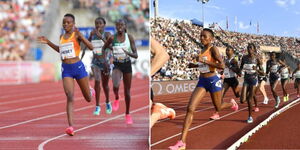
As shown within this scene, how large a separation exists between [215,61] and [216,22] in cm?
27

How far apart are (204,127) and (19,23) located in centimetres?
1682

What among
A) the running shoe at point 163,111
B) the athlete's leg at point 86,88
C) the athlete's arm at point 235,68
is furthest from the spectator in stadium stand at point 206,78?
the athlete's leg at point 86,88

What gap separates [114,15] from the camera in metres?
20.3

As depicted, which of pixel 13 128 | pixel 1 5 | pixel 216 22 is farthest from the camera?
pixel 1 5

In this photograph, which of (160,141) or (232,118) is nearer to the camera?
(160,141)

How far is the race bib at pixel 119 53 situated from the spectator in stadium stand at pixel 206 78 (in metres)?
1.09

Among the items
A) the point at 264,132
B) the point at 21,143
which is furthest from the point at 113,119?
the point at 264,132

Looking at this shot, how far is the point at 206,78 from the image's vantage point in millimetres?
3158

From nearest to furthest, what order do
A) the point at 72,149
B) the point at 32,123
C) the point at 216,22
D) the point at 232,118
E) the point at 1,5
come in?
the point at 216,22 → the point at 72,149 → the point at 232,118 → the point at 32,123 → the point at 1,5

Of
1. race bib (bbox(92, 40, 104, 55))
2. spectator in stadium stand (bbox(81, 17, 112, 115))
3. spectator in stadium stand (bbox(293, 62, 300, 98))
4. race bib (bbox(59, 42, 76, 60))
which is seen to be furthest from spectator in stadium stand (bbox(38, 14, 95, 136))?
spectator in stadium stand (bbox(293, 62, 300, 98))

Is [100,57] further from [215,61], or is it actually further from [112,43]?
[215,61]

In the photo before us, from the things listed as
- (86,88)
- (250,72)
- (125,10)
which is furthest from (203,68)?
(125,10)

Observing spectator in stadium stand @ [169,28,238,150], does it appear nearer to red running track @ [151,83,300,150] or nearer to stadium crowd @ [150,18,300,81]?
stadium crowd @ [150,18,300,81]

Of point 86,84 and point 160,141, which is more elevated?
point 86,84
